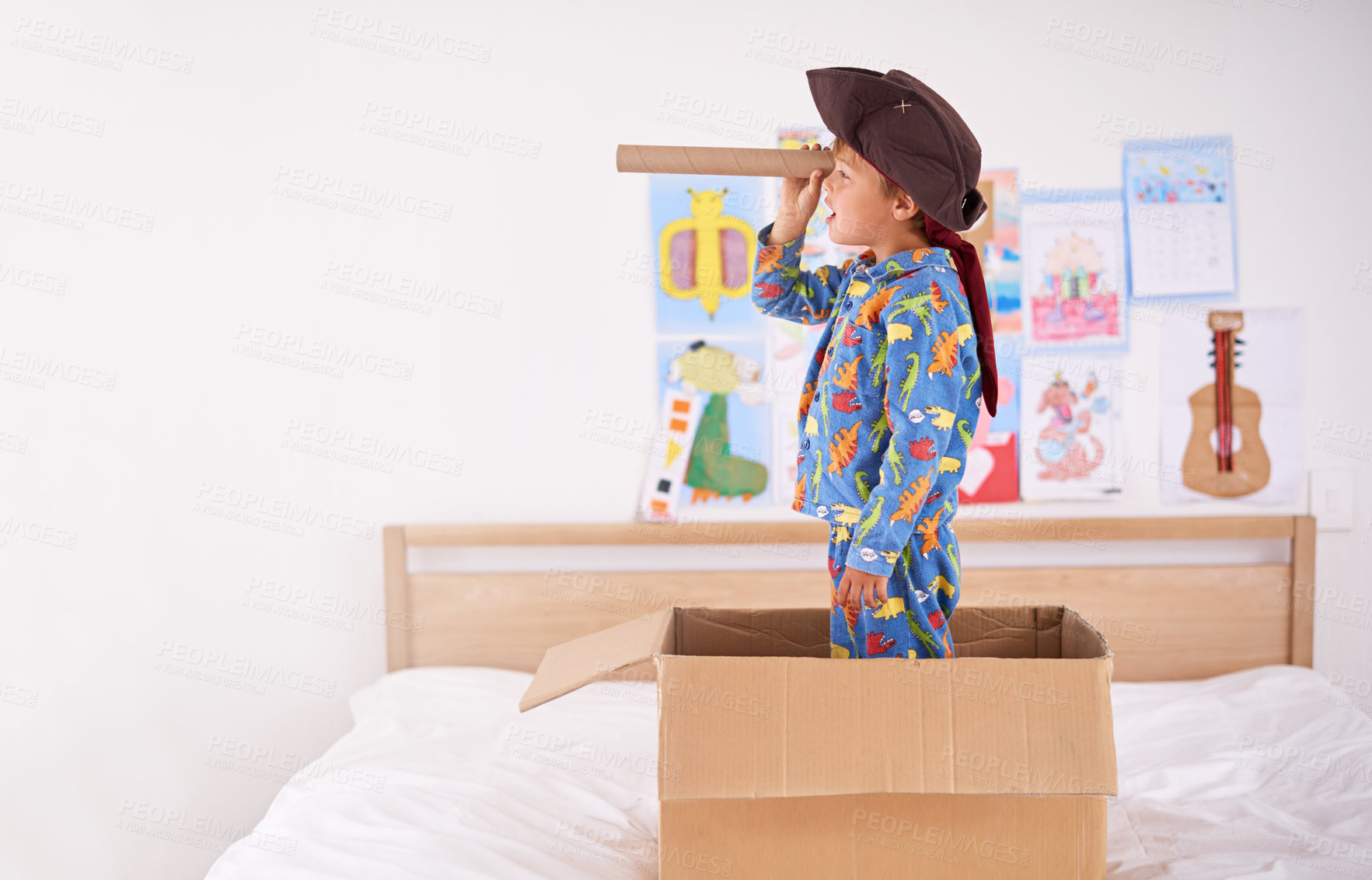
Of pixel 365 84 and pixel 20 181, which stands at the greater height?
pixel 365 84

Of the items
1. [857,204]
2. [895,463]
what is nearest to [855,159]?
[857,204]

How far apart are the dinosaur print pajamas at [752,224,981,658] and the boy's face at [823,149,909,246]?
0.16ft

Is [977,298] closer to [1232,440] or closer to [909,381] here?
[909,381]

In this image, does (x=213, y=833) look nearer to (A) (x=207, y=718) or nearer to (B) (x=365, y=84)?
(A) (x=207, y=718)

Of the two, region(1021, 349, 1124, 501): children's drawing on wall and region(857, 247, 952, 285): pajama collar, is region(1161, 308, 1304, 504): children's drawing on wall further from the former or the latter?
region(857, 247, 952, 285): pajama collar

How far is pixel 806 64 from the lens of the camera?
1987 mm

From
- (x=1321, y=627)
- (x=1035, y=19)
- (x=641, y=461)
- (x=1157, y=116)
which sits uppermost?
(x=1035, y=19)

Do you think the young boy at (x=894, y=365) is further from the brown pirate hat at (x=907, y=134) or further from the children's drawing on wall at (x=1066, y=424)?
the children's drawing on wall at (x=1066, y=424)

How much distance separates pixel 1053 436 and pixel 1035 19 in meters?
0.88

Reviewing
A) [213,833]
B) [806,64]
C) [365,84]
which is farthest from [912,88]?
[213,833]

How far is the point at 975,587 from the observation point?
6.45 ft

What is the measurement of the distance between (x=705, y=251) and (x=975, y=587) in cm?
91

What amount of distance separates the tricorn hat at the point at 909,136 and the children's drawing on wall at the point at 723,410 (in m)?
0.92

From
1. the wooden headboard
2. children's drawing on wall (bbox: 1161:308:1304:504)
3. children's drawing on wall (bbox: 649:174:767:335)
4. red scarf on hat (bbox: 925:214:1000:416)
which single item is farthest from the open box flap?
children's drawing on wall (bbox: 1161:308:1304:504)
